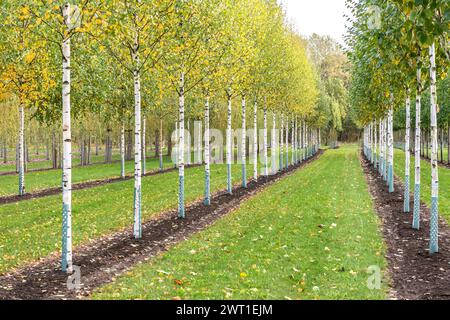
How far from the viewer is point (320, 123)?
67688 mm

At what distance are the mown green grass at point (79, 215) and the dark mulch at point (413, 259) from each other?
8.72 metres

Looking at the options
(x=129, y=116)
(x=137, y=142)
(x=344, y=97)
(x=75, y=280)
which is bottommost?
(x=75, y=280)

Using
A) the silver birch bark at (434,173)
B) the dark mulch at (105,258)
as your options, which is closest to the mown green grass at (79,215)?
the dark mulch at (105,258)

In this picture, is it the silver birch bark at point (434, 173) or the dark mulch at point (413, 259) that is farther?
the silver birch bark at point (434, 173)

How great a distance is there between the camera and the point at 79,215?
59.7 feet

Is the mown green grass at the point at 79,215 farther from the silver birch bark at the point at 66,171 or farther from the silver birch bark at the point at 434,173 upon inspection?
the silver birch bark at the point at 434,173

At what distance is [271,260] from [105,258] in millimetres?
4200

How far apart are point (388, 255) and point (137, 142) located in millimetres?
7739

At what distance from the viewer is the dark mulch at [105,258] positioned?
913 centimetres

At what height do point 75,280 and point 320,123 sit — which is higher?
point 320,123

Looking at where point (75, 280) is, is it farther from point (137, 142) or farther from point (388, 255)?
point (388, 255)

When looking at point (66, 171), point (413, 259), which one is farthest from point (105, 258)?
point (413, 259)

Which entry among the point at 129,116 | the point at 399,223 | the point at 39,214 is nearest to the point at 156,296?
the point at 399,223

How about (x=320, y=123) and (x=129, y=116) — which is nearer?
(x=129, y=116)
